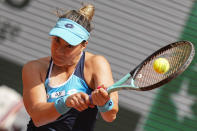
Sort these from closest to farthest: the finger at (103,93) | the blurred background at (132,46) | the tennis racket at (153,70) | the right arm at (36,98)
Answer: the finger at (103,93), the tennis racket at (153,70), the right arm at (36,98), the blurred background at (132,46)

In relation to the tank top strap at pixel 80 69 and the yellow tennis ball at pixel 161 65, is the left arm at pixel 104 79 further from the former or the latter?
the yellow tennis ball at pixel 161 65

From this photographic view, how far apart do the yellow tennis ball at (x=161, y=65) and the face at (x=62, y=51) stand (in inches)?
22.0

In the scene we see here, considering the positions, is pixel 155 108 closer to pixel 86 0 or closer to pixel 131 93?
pixel 131 93

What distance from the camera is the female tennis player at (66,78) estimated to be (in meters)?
2.90

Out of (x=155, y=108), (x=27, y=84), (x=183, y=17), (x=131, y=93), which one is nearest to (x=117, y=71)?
(x=131, y=93)

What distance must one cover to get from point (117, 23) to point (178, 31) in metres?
1.04

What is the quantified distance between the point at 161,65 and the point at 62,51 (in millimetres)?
683

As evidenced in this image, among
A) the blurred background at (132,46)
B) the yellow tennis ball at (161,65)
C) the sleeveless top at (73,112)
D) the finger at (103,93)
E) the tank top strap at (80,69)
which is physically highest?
the yellow tennis ball at (161,65)

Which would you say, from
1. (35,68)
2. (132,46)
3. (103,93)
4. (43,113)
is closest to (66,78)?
(35,68)

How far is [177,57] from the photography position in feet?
9.53

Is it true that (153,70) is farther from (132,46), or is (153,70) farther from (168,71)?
(132,46)

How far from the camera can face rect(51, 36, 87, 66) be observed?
2893 millimetres

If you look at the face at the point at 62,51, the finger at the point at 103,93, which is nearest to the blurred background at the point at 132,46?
the face at the point at 62,51

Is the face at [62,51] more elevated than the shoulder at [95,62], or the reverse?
the face at [62,51]
